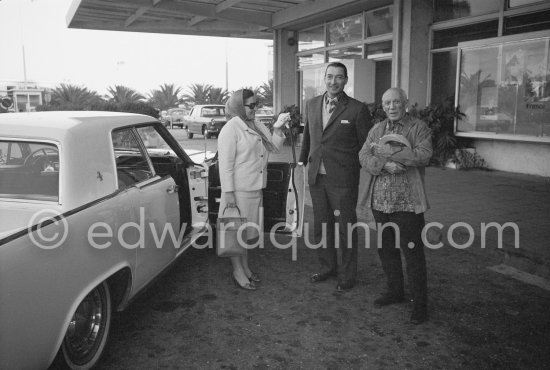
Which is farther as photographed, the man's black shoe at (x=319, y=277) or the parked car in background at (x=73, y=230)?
the man's black shoe at (x=319, y=277)

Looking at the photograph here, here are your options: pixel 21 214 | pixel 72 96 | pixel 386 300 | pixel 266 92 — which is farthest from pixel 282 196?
pixel 72 96

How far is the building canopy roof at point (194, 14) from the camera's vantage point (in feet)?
53.1

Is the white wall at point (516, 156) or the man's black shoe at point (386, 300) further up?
the white wall at point (516, 156)

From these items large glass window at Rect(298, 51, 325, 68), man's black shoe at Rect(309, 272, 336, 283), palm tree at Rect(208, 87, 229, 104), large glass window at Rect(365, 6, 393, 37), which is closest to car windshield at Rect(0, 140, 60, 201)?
man's black shoe at Rect(309, 272, 336, 283)

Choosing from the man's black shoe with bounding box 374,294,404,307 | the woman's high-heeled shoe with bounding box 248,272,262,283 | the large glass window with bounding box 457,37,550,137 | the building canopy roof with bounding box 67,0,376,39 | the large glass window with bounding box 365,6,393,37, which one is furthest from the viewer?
the building canopy roof with bounding box 67,0,376,39

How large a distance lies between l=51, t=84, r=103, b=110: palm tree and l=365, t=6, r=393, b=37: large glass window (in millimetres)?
27197

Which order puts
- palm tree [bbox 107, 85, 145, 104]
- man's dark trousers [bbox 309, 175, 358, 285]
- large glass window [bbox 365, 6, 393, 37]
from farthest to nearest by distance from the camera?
palm tree [bbox 107, 85, 145, 104]
large glass window [bbox 365, 6, 393, 37]
man's dark trousers [bbox 309, 175, 358, 285]

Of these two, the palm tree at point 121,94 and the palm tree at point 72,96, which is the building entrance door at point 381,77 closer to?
the palm tree at point 72,96

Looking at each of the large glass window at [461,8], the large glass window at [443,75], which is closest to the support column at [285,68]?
the large glass window at [443,75]

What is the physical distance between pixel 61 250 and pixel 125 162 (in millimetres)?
1414

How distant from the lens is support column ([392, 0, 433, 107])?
1216 centimetres

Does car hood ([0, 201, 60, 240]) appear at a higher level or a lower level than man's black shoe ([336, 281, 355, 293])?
higher

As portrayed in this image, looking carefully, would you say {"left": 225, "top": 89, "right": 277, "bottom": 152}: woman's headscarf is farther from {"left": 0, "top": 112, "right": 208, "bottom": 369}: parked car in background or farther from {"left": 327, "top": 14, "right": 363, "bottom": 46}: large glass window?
{"left": 327, "top": 14, "right": 363, "bottom": 46}: large glass window

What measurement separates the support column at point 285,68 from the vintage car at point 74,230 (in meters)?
14.9
